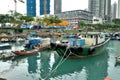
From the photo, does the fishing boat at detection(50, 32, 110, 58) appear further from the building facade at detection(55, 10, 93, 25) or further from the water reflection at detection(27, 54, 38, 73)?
the building facade at detection(55, 10, 93, 25)

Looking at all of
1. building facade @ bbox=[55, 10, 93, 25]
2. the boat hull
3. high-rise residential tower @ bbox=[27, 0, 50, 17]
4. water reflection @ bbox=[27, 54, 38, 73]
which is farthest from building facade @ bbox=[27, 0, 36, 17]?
the boat hull

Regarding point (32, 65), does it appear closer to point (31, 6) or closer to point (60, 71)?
point (60, 71)

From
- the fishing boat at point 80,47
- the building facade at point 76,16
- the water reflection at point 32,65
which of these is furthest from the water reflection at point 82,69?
the building facade at point 76,16

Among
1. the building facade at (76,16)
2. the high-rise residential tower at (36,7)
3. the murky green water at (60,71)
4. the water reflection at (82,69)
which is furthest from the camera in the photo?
the building facade at (76,16)

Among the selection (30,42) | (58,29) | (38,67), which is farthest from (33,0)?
(38,67)

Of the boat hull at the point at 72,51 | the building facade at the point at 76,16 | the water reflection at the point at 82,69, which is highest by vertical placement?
the building facade at the point at 76,16

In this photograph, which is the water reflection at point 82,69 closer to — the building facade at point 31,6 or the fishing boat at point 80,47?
the fishing boat at point 80,47

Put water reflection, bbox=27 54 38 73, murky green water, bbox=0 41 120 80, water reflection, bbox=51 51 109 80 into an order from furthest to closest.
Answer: water reflection, bbox=27 54 38 73, water reflection, bbox=51 51 109 80, murky green water, bbox=0 41 120 80

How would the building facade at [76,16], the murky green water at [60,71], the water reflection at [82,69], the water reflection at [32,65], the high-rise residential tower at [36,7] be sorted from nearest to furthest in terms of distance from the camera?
the murky green water at [60,71] → the water reflection at [82,69] → the water reflection at [32,65] → the high-rise residential tower at [36,7] → the building facade at [76,16]

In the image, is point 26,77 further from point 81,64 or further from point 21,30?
point 21,30

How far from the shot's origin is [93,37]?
1426 inches

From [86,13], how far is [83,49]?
145661 millimetres

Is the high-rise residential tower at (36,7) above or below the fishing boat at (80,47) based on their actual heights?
above

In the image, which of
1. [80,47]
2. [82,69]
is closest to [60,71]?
[82,69]
